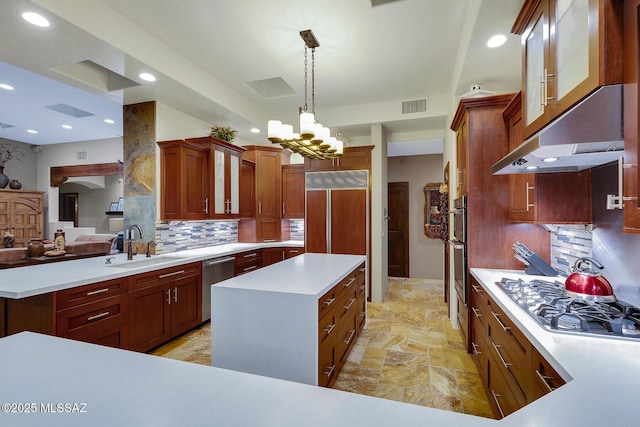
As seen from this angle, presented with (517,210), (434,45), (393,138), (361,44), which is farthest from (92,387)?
(393,138)

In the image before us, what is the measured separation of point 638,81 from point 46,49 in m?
3.67

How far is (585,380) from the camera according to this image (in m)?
0.92

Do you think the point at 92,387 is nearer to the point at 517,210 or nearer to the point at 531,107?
the point at 531,107

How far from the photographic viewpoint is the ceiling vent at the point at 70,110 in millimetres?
4960

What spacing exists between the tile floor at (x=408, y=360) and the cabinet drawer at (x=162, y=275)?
695mm

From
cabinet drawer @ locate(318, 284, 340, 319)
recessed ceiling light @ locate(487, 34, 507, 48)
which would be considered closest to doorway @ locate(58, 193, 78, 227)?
cabinet drawer @ locate(318, 284, 340, 319)

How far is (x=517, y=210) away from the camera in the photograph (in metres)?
2.42

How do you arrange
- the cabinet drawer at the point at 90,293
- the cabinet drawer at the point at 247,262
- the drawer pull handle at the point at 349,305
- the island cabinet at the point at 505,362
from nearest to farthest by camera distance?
the island cabinet at the point at 505,362
the cabinet drawer at the point at 90,293
the drawer pull handle at the point at 349,305
the cabinet drawer at the point at 247,262

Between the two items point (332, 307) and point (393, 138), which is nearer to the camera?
point (332, 307)

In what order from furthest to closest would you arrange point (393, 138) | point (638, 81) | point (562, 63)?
1. point (393, 138)
2. point (562, 63)
3. point (638, 81)

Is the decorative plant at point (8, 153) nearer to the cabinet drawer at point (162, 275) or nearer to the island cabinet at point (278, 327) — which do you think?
the cabinet drawer at point (162, 275)

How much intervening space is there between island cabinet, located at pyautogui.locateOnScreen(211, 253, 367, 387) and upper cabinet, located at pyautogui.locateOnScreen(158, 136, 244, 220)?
195 centimetres

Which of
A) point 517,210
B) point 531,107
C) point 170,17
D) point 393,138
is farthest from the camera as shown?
point 393,138

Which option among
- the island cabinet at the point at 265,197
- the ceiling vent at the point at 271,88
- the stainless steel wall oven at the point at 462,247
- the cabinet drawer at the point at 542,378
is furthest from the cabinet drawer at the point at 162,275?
the cabinet drawer at the point at 542,378
